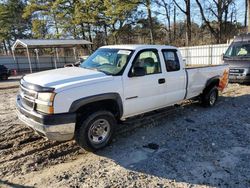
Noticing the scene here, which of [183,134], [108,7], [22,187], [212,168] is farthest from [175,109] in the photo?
[108,7]

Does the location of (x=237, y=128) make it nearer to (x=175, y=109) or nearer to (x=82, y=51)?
(x=175, y=109)

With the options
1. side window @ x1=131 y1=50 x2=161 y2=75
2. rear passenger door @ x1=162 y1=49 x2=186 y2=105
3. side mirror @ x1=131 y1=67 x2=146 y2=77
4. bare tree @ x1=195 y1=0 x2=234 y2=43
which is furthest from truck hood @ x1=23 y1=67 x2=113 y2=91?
bare tree @ x1=195 y1=0 x2=234 y2=43

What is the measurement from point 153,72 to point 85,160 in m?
2.45

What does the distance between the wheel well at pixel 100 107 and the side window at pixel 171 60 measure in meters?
1.79

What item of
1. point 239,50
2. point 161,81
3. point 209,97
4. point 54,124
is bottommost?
point 209,97

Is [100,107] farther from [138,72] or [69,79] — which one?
[138,72]

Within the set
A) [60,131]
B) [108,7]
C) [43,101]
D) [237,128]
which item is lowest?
[237,128]

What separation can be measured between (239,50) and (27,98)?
10.8 meters

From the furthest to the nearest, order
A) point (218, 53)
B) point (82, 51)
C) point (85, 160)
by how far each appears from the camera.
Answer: point (82, 51) < point (218, 53) < point (85, 160)

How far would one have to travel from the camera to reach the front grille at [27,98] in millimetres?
4280

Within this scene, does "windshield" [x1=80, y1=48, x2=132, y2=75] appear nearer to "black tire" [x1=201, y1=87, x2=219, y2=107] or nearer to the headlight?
the headlight

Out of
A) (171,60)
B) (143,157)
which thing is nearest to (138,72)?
(171,60)

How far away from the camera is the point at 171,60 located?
6.11 meters

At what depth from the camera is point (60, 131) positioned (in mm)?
4109
